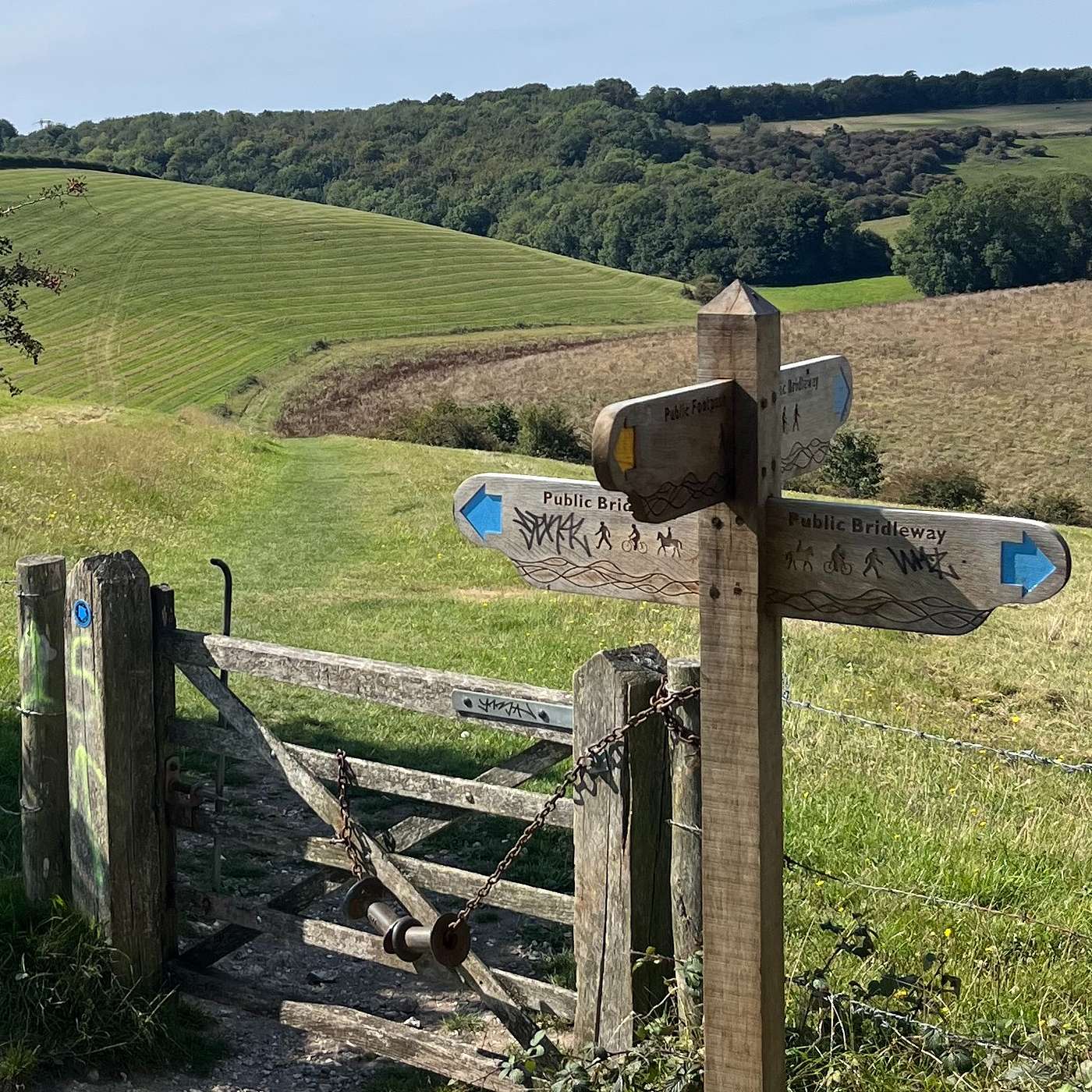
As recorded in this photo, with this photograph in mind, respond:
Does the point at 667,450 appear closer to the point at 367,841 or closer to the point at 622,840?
the point at 622,840

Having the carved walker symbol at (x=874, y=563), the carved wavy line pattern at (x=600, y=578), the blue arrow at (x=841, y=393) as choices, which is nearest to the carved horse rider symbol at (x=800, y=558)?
the carved walker symbol at (x=874, y=563)

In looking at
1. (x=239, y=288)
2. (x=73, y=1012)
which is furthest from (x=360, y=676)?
(x=239, y=288)

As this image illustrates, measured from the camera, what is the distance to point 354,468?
28469 mm

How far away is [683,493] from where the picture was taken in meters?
2.72

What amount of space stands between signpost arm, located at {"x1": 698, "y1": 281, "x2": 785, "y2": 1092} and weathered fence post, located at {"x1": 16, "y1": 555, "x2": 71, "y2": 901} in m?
2.97

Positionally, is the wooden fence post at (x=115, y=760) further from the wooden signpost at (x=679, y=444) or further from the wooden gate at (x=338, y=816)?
the wooden signpost at (x=679, y=444)

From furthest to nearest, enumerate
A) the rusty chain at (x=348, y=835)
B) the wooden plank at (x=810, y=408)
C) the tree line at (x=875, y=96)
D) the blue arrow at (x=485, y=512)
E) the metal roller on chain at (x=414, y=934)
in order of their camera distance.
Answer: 1. the tree line at (x=875, y=96)
2. the rusty chain at (x=348, y=835)
3. the metal roller on chain at (x=414, y=934)
4. the blue arrow at (x=485, y=512)
5. the wooden plank at (x=810, y=408)

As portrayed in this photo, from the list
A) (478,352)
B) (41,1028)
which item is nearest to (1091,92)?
(478,352)

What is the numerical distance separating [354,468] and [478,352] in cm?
3513

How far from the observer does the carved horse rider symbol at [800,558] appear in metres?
2.84

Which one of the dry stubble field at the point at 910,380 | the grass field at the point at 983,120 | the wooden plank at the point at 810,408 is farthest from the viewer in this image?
the grass field at the point at 983,120

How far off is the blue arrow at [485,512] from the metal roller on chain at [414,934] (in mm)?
1422

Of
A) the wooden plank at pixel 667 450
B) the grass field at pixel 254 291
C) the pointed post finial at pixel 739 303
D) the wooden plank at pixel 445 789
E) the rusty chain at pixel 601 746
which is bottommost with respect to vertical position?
the wooden plank at pixel 445 789

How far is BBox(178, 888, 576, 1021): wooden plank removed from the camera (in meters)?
4.39
